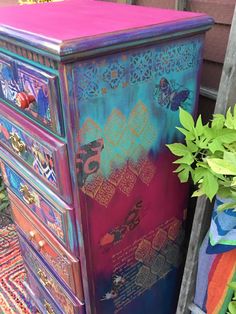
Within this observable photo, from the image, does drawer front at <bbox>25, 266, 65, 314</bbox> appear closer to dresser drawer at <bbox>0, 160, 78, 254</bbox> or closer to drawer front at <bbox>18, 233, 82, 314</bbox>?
drawer front at <bbox>18, 233, 82, 314</bbox>

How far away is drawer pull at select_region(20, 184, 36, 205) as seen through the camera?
114cm

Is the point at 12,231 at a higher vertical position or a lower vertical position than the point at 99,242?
lower

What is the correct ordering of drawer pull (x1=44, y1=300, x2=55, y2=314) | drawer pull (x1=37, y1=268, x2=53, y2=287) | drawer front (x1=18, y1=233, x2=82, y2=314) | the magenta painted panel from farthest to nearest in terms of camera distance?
drawer pull (x1=44, y1=300, x2=55, y2=314) < drawer pull (x1=37, y1=268, x2=53, y2=287) < drawer front (x1=18, y1=233, x2=82, y2=314) < the magenta painted panel

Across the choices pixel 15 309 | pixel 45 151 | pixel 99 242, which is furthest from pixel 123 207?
pixel 15 309

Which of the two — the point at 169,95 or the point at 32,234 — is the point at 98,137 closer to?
the point at 169,95

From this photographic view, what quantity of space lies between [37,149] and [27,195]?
252 millimetres

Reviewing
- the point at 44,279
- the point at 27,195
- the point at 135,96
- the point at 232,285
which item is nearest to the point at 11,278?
the point at 44,279

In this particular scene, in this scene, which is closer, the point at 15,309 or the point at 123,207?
the point at 123,207

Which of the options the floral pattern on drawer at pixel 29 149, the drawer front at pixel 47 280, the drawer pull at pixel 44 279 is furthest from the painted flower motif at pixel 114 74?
the drawer pull at pixel 44 279

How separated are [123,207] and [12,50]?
0.50 m

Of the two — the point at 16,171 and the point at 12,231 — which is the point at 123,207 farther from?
the point at 12,231

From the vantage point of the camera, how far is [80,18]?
919 mm

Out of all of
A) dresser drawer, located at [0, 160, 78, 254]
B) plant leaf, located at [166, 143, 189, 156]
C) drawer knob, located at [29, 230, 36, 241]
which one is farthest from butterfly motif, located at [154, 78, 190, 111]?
drawer knob, located at [29, 230, 36, 241]

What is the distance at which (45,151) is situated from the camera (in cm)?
93
